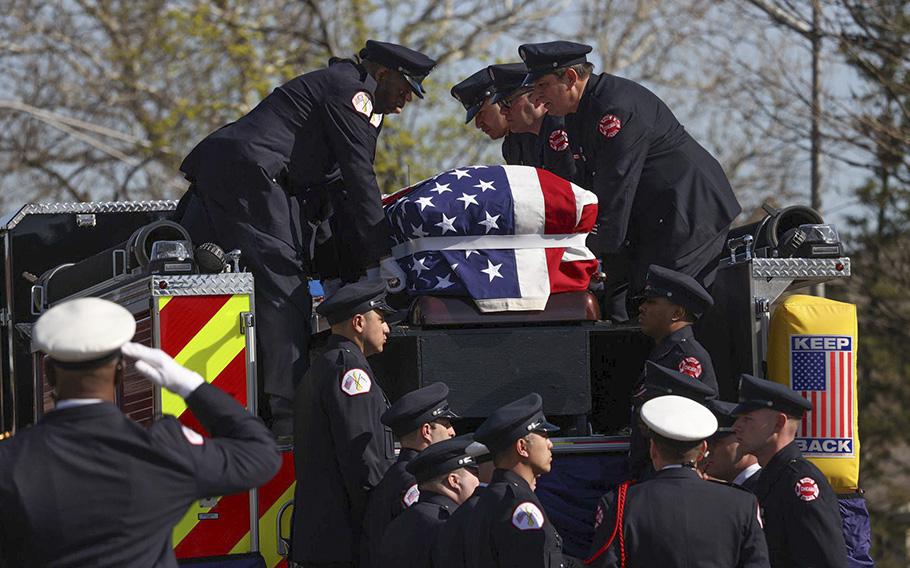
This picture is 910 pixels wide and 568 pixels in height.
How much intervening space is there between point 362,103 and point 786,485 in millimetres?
2300

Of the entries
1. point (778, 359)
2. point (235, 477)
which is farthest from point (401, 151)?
point (235, 477)

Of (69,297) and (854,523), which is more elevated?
(69,297)

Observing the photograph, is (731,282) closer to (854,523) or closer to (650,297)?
Result: (650,297)

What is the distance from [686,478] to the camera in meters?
5.09

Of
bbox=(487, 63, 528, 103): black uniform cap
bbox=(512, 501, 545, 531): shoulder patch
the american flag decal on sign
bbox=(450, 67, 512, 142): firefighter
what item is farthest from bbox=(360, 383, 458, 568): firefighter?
bbox=(450, 67, 512, 142): firefighter

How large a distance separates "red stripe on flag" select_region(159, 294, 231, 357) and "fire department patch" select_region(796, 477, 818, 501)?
6.94ft

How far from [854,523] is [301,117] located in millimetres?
2653

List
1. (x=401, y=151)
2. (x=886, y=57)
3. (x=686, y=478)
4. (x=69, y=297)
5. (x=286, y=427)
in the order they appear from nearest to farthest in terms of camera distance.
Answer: (x=686, y=478) < (x=286, y=427) < (x=69, y=297) < (x=886, y=57) < (x=401, y=151)

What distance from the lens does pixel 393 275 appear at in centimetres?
655

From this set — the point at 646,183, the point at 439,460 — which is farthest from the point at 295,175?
the point at 439,460

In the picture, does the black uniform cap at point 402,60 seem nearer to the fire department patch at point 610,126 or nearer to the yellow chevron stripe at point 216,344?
the fire department patch at point 610,126

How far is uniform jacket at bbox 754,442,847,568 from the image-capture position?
567 cm

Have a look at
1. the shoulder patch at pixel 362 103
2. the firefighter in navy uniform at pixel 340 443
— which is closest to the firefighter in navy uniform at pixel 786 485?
the firefighter in navy uniform at pixel 340 443

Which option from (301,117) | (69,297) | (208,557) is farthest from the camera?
(69,297)
